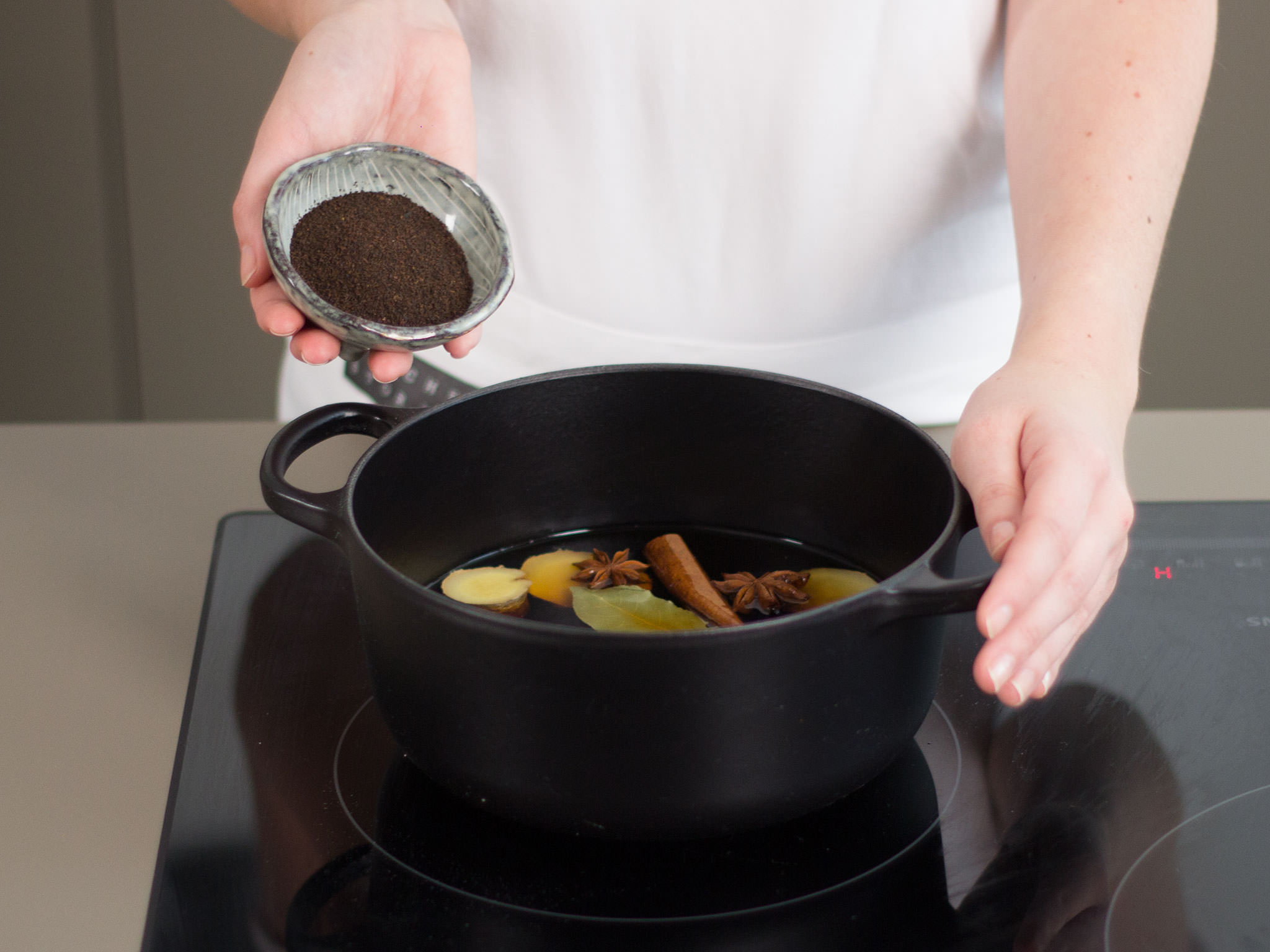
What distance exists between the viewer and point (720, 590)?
0.67 metres

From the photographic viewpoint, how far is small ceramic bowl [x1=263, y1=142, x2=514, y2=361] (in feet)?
2.28

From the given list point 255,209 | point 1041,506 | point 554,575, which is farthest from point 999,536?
point 255,209

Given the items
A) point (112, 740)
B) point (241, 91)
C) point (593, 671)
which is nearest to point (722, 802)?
point (593, 671)

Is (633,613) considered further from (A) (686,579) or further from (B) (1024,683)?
(B) (1024,683)

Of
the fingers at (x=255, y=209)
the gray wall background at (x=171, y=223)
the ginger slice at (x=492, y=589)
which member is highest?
the fingers at (x=255, y=209)

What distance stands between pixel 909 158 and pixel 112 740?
0.70 metres

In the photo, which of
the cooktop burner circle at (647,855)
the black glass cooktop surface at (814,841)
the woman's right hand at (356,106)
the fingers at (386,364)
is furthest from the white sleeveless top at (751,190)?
the cooktop burner circle at (647,855)

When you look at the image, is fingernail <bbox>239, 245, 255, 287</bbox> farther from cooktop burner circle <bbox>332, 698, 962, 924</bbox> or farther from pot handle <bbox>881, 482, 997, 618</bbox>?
pot handle <bbox>881, 482, 997, 618</bbox>

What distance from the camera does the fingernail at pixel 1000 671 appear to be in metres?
0.46

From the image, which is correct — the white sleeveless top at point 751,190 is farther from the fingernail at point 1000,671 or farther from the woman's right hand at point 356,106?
the fingernail at point 1000,671

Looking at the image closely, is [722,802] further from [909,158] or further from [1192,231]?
[1192,231]

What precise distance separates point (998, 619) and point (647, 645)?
139 millimetres

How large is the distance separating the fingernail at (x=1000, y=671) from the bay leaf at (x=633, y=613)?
0.17m

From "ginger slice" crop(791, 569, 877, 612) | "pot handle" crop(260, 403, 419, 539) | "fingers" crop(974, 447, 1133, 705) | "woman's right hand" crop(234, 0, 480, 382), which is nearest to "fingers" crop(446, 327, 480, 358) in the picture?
"woman's right hand" crop(234, 0, 480, 382)
